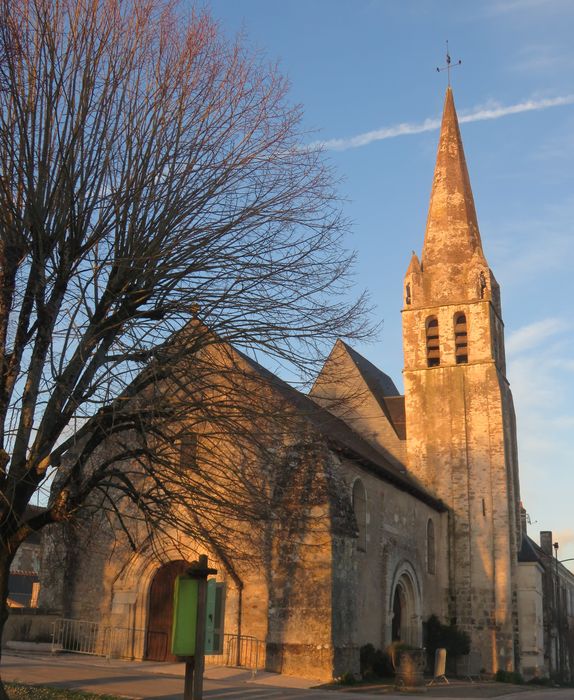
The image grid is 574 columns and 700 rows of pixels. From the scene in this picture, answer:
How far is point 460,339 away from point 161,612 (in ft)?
49.1

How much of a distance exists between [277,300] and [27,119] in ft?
11.5

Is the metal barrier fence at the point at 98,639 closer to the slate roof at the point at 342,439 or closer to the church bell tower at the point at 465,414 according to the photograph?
the slate roof at the point at 342,439

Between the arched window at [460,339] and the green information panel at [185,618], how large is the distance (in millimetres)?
21694

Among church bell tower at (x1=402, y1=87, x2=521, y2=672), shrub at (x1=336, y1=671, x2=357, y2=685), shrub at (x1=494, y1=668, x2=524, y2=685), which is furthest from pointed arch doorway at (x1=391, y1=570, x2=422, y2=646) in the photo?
shrub at (x1=336, y1=671, x2=357, y2=685)

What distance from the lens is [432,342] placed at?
92.2 feet

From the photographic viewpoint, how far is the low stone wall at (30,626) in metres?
17.4

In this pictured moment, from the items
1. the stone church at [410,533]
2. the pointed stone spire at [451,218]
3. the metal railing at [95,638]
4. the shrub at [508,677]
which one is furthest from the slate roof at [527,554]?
the metal railing at [95,638]

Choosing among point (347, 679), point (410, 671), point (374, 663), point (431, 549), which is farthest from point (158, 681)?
point (431, 549)

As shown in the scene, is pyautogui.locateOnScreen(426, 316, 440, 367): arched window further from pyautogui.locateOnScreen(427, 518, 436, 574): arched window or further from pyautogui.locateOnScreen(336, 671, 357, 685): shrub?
pyautogui.locateOnScreen(336, 671, 357, 685): shrub

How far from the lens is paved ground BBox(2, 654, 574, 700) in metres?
11.3

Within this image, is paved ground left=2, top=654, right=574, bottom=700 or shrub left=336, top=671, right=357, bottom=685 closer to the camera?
paved ground left=2, top=654, right=574, bottom=700

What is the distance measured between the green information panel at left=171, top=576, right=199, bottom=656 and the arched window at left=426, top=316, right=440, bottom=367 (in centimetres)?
2191

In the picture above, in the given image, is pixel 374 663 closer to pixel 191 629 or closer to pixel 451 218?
pixel 191 629

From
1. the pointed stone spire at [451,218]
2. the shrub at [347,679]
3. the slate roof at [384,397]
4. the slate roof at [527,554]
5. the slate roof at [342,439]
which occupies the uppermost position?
the pointed stone spire at [451,218]
